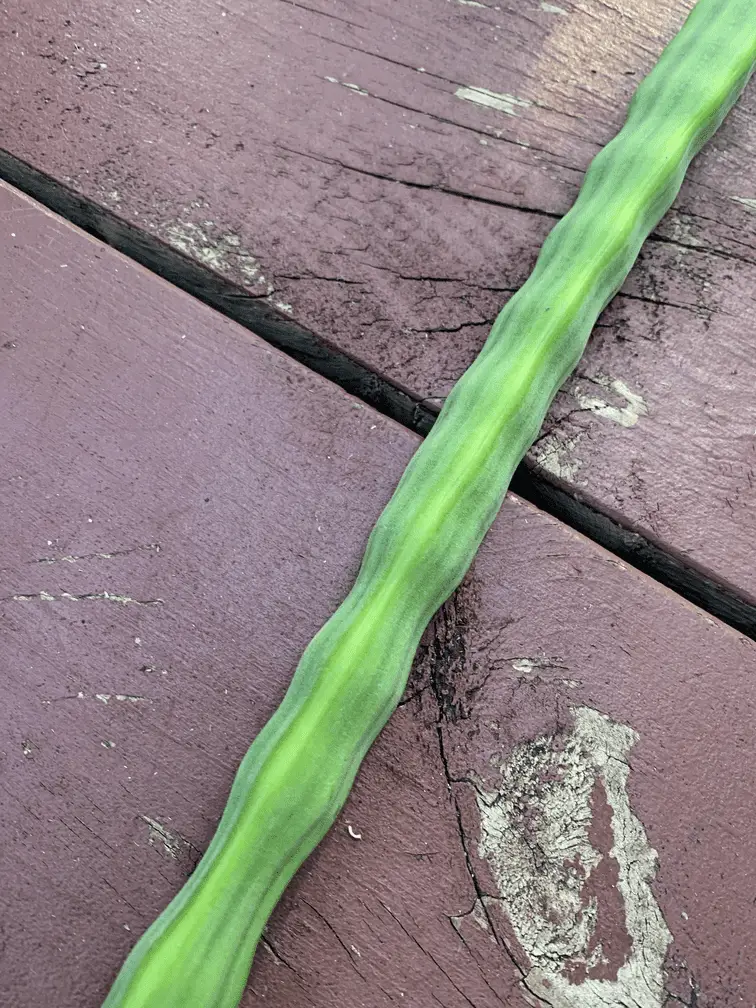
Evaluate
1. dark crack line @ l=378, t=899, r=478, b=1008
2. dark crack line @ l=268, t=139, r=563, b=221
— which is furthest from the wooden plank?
dark crack line @ l=268, t=139, r=563, b=221

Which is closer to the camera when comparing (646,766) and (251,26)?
(646,766)

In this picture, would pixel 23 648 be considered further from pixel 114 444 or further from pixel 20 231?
pixel 20 231

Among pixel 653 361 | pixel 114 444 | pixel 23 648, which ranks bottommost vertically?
pixel 23 648

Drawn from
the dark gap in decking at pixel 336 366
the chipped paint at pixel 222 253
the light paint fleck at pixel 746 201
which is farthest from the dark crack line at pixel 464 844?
the light paint fleck at pixel 746 201

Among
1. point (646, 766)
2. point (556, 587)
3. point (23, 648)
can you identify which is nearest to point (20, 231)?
point (23, 648)

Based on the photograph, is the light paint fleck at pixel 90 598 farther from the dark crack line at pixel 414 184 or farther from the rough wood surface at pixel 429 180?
the dark crack line at pixel 414 184

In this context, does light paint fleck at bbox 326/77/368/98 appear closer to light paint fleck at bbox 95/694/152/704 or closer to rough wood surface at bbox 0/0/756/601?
rough wood surface at bbox 0/0/756/601
